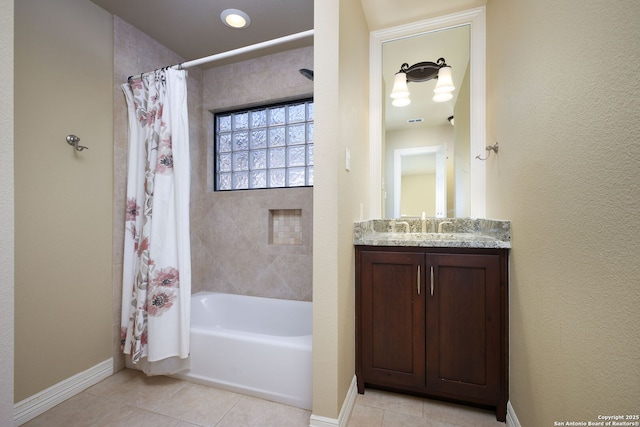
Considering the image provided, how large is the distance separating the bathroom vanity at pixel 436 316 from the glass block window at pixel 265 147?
1171mm

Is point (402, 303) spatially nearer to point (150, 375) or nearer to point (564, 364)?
point (564, 364)

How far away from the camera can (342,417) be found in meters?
1.31

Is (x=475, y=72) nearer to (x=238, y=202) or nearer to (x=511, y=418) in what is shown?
(x=511, y=418)

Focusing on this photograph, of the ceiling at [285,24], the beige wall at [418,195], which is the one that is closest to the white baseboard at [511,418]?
the beige wall at [418,195]

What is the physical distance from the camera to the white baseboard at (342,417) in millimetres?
1260

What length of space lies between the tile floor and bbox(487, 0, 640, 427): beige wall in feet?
1.38

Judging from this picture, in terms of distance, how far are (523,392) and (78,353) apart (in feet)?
8.34

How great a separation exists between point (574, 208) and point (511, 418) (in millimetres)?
1165

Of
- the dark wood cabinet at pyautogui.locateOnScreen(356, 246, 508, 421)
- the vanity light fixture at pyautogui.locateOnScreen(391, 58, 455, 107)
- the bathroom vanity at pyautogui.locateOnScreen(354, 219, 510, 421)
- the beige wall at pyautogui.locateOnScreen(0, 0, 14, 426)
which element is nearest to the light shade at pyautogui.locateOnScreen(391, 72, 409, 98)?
the vanity light fixture at pyautogui.locateOnScreen(391, 58, 455, 107)

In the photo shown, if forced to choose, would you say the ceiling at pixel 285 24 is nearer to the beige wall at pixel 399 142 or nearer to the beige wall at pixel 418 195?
the beige wall at pixel 399 142

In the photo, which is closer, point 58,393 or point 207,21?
point 58,393

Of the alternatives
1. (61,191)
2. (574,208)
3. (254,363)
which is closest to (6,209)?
(61,191)

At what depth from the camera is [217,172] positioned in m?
2.77

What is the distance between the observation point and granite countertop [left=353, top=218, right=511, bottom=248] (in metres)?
1.40
